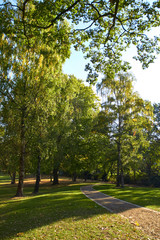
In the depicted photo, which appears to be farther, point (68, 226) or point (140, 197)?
point (140, 197)

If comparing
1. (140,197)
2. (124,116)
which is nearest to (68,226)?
(140,197)

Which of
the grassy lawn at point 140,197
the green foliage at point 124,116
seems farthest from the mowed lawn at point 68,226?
the green foliage at point 124,116

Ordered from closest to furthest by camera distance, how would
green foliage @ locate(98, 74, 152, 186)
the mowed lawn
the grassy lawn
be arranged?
the mowed lawn, the grassy lawn, green foliage @ locate(98, 74, 152, 186)

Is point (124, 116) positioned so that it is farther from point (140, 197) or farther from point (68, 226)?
point (68, 226)

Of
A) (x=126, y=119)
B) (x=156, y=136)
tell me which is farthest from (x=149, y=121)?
(x=156, y=136)

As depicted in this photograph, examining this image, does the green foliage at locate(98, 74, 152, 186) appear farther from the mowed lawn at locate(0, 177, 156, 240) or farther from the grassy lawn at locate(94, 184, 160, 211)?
the mowed lawn at locate(0, 177, 156, 240)

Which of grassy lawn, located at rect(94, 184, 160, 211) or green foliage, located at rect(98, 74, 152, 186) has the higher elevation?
green foliage, located at rect(98, 74, 152, 186)

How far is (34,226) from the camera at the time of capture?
788 centimetres

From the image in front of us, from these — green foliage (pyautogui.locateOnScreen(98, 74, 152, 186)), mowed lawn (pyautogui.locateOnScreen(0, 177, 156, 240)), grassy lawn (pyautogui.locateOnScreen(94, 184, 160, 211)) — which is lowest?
grassy lawn (pyautogui.locateOnScreen(94, 184, 160, 211))

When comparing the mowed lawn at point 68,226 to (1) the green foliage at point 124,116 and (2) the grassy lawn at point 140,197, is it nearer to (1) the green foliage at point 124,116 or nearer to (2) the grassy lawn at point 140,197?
(2) the grassy lawn at point 140,197

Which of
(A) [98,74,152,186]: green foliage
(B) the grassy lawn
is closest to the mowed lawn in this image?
(B) the grassy lawn

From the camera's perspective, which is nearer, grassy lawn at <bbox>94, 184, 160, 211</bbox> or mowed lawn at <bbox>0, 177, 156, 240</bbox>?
mowed lawn at <bbox>0, 177, 156, 240</bbox>

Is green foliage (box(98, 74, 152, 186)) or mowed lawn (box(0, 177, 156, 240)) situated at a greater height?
green foliage (box(98, 74, 152, 186))

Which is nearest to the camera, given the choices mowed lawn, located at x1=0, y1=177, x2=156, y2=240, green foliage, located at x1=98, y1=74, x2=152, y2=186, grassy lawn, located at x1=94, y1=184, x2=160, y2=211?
mowed lawn, located at x1=0, y1=177, x2=156, y2=240
